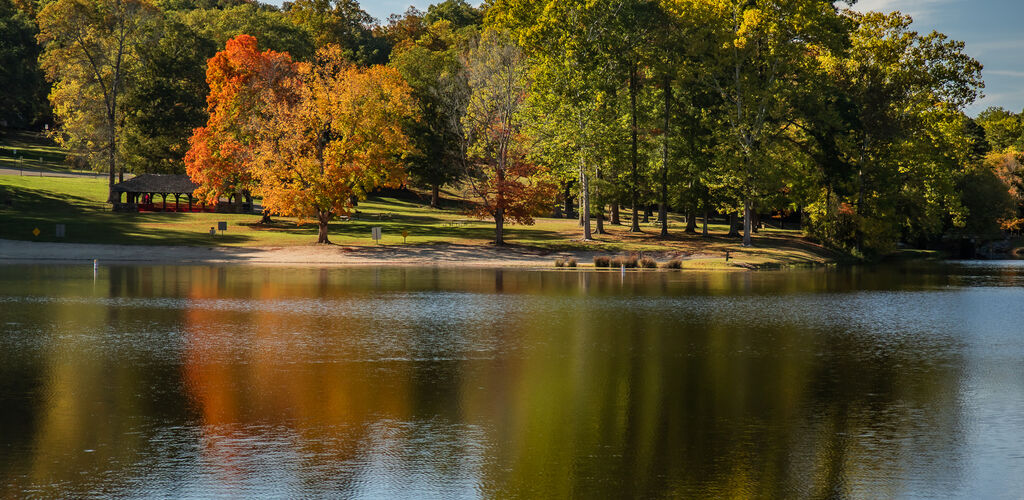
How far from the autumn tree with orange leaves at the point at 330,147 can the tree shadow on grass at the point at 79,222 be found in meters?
6.16

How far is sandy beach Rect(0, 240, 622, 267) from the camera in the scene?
60.9 meters

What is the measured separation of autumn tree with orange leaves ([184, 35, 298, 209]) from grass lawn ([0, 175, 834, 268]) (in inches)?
161

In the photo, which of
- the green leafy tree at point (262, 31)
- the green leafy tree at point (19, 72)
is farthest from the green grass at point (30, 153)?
the green leafy tree at point (262, 31)

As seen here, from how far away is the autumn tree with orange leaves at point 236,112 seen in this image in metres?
74.4

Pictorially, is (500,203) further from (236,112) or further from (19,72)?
(19,72)

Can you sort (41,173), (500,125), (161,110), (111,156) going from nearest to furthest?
(500,125) < (111,156) < (161,110) < (41,173)

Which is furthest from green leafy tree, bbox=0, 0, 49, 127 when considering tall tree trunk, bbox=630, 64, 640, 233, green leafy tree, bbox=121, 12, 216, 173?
tall tree trunk, bbox=630, 64, 640, 233

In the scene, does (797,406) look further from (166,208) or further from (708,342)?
(166,208)

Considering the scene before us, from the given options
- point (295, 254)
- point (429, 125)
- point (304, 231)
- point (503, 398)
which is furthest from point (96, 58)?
point (503, 398)

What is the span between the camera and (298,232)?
249 ft

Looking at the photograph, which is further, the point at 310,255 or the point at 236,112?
the point at 236,112

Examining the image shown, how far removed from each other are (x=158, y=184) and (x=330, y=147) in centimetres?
2589

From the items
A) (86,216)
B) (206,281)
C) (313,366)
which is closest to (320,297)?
(206,281)

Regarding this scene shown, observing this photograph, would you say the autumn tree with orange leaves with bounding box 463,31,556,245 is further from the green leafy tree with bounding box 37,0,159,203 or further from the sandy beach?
the green leafy tree with bounding box 37,0,159,203
